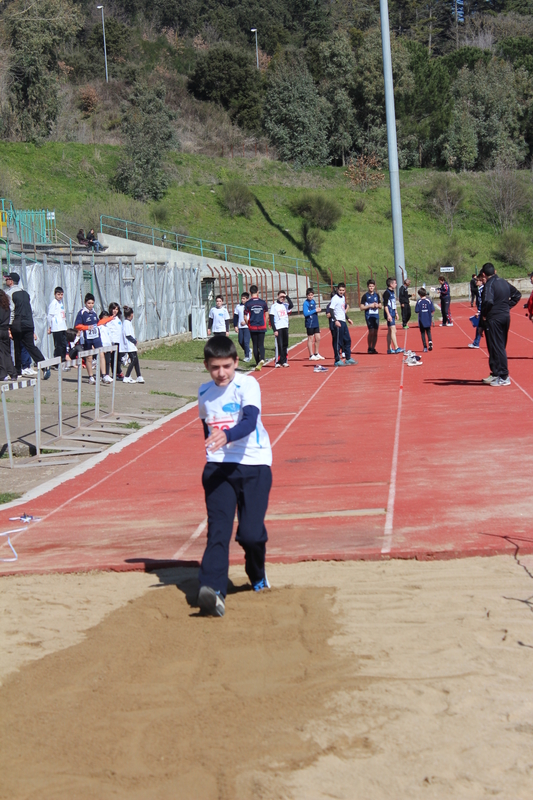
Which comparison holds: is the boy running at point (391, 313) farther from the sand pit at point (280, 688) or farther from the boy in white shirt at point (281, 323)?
the sand pit at point (280, 688)

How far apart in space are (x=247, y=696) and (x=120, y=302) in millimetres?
23077

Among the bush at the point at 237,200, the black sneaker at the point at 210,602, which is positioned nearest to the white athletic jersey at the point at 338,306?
the black sneaker at the point at 210,602

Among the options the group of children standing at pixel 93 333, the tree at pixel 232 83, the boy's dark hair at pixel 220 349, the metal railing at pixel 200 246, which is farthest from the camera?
the tree at pixel 232 83

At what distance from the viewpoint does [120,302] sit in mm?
26781

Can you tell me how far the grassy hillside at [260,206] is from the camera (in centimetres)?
5288

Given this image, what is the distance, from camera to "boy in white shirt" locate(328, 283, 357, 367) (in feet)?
68.9

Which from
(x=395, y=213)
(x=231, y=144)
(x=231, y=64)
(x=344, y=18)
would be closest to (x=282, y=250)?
(x=231, y=144)

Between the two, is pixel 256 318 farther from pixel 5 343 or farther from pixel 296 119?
pixel 296 119

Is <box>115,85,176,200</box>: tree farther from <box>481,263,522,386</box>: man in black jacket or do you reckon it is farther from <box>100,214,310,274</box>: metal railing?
<box>481,263,522,386</box>: man in black jacket

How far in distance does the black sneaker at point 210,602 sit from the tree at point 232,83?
73.4 metres

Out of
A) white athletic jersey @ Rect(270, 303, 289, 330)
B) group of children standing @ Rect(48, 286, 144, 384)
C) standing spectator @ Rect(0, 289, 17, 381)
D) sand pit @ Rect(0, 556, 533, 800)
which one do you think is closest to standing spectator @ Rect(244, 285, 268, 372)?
white athletic jersey @ Rect(270, 303, 289, 330)

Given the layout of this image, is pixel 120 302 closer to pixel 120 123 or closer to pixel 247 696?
pixel 247 696

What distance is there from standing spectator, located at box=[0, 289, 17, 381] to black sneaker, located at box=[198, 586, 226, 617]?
Result: 37.8 ft

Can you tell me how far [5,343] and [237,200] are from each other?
45.1 m
